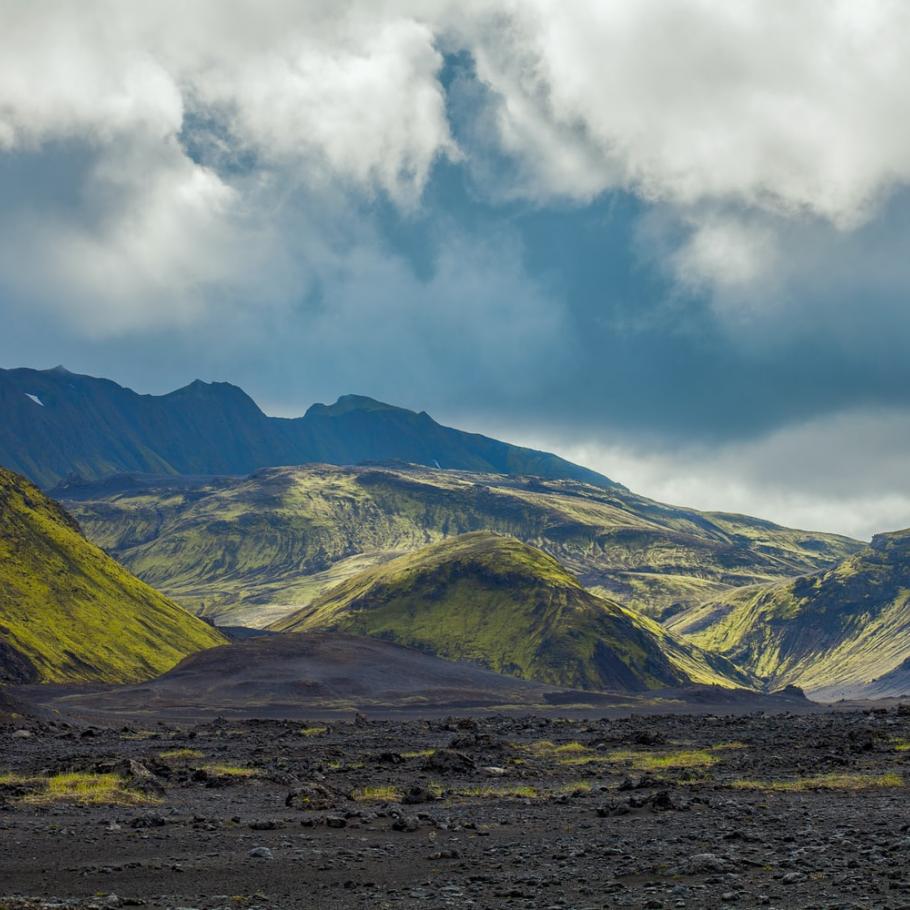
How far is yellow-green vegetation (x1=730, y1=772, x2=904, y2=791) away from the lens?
46.3 metres

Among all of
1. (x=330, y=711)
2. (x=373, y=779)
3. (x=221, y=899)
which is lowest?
(x=330, y=711)

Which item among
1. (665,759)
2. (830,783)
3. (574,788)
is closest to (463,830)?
(574,788)

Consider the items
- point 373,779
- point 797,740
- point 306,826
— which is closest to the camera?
point 306,826

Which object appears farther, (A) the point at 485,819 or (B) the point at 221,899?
(A) the point at 485,819

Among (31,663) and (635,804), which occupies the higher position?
(635,804)

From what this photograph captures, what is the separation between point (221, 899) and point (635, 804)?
19115 millimetres

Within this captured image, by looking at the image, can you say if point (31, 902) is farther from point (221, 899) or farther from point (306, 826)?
point (306, 826)

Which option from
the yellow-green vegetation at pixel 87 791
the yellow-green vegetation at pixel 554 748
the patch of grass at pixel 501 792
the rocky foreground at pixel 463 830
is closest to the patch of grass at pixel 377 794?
the rocky foreground at pixel 463 830

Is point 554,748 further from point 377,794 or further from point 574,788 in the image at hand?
point 377,794

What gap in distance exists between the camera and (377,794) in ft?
157

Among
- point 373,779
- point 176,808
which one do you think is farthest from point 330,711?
point 176,808

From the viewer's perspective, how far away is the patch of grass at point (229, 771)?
5656 cm

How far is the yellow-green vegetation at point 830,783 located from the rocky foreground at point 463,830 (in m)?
0.22

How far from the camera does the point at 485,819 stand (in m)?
38.3
